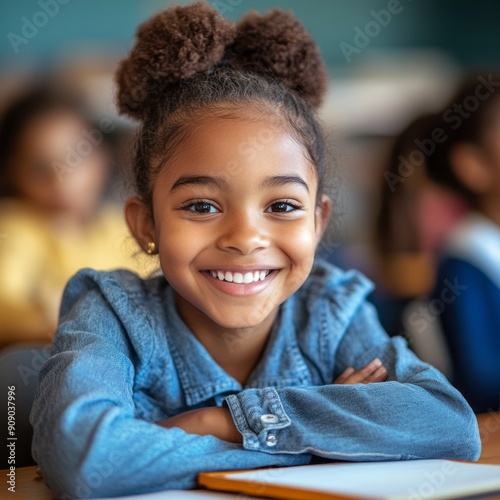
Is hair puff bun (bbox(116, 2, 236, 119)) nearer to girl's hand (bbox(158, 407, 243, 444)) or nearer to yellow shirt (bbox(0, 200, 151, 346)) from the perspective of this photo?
girl's hand (bbox(158, 407, 243, 444))

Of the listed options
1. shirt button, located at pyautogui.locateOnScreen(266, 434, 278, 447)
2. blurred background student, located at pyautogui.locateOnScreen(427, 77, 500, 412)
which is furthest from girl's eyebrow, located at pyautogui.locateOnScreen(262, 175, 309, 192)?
blurred background student, located at pyautogui.locateOnScreen(427, 77, 500, 412)

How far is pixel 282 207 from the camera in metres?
1.14

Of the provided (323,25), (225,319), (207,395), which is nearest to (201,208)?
(225,319)

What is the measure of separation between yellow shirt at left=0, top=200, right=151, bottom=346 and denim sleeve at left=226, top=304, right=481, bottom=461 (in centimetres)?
175

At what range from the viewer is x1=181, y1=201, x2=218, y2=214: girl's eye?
3.60ft

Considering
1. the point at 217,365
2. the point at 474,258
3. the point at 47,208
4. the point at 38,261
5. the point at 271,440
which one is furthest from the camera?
the point at 47,208

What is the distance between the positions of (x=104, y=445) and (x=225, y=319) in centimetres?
35

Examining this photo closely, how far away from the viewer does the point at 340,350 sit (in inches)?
48.8

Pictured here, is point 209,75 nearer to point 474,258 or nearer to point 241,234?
point 241,234

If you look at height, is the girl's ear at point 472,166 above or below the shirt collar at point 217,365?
above

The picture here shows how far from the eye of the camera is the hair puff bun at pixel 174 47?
1189 mm

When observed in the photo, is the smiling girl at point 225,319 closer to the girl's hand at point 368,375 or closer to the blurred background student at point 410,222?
the girl's hand at point 368,375

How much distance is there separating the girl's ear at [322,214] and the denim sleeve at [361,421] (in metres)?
0.37

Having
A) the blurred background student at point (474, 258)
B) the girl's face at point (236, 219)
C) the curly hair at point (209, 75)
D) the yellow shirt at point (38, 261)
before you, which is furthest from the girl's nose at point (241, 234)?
the yellow shirt at point (38, 261)
